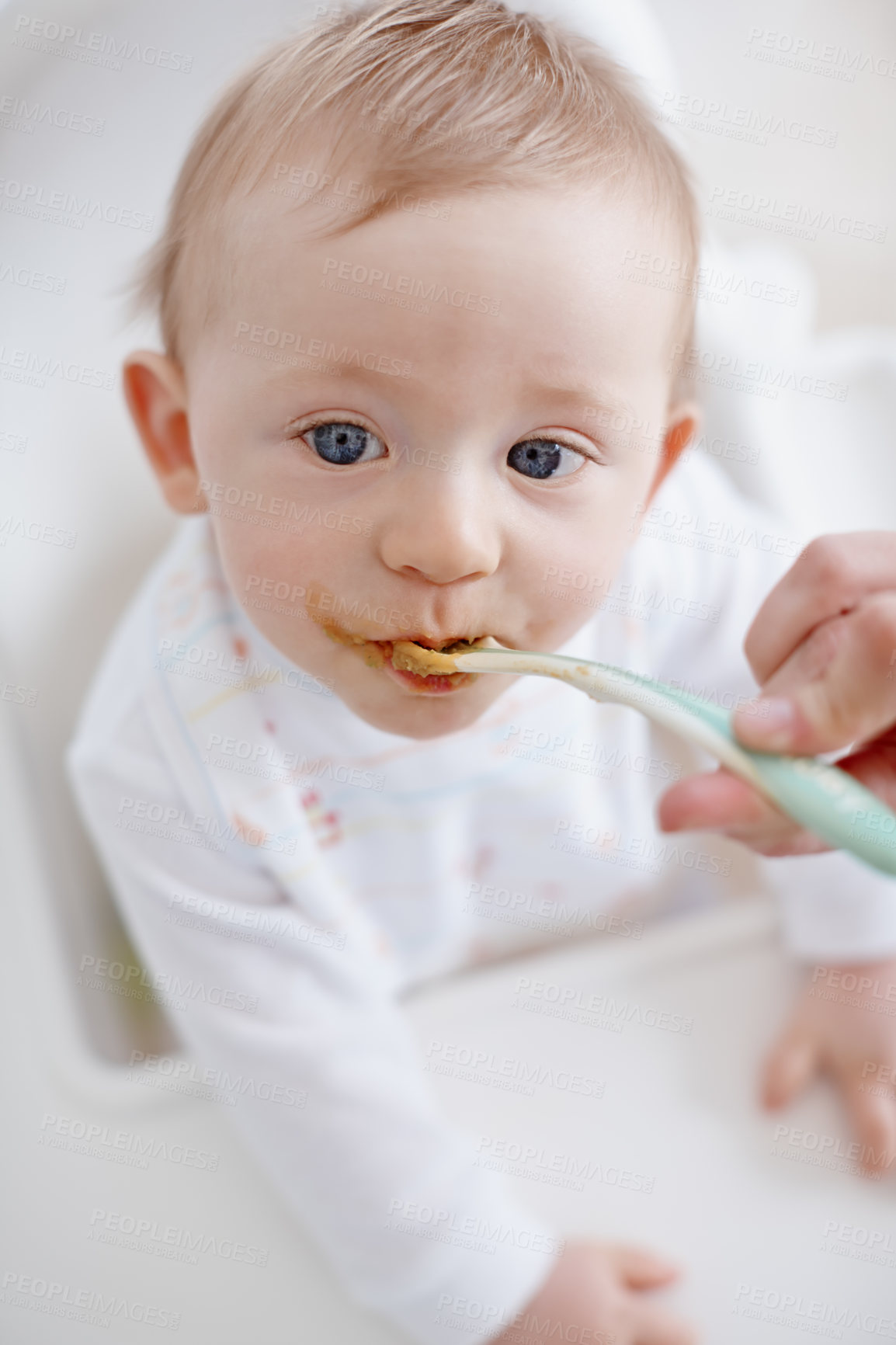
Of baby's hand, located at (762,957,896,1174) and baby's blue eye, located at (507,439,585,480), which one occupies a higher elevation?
baby's blue eye, located at (507,439,585,480)

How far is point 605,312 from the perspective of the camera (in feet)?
1.39

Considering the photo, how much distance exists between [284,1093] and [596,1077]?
175 millimetres

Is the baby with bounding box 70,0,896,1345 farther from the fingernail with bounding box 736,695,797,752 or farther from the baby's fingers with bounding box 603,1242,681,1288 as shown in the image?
the fingernail with bounding box 736,695,797,752

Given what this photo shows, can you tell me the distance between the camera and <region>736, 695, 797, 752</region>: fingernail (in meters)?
0.36

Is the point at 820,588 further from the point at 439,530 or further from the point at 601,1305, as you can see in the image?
the point at 601,1305

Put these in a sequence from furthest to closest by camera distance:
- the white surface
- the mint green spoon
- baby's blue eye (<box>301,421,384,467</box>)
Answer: the white surface
baby's blue eye (<box>301,421,384,467</box>)
the mint green spoon

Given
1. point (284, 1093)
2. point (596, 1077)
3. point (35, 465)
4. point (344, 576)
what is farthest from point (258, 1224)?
point (35, 465)

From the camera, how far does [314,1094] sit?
58cm

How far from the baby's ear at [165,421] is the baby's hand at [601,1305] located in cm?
45

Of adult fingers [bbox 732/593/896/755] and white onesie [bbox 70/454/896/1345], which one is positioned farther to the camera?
white onesie [bbox 70/454/896/1345]

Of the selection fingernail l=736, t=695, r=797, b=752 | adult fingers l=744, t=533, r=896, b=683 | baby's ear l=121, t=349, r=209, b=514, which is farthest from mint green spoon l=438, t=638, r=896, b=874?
baby's ear l=121, t=349, r=209, b=514

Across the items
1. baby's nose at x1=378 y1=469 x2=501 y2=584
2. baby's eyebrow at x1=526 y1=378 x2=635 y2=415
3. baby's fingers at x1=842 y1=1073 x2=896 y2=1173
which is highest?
baby's eyebrow at x1=526 y1=378 x2=635 y2=415

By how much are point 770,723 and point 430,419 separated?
17cm

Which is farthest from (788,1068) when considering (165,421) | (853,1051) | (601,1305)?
(165,421)
